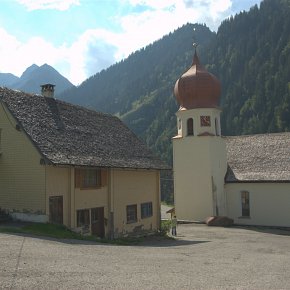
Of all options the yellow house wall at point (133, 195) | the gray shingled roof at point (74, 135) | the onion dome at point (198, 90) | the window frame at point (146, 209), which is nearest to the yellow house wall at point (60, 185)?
the gray shingled roof at point (74, 135)

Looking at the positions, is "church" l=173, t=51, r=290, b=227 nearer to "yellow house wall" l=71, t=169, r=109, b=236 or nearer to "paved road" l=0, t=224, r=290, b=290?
"yellow house wall" l=71, t=169, r=109, b=236

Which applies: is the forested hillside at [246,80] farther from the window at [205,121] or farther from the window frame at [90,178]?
the window frame at [90,178]

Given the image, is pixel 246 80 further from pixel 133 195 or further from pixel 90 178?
pixel 90 178

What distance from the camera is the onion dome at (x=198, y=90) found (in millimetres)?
39906

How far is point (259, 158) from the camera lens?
129 ft

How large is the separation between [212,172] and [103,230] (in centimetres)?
1628

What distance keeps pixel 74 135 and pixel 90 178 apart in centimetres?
237

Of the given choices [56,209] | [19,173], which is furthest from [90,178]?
[19,173]

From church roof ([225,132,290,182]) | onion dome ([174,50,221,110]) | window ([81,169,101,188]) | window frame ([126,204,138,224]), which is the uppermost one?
onion dome ([174,50,221,110])

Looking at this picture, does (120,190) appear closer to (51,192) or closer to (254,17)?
(51,192)

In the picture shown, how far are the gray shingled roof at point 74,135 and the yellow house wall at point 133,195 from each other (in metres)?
0.90

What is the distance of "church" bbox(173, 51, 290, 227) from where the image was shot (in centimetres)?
3744

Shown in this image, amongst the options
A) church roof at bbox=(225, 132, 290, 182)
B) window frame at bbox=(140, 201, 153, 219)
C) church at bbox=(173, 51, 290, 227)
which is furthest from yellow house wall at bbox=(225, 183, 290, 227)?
window frame at bbox=(140, 201, 153, 219)

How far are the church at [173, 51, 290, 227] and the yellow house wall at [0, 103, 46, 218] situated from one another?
20293mm
